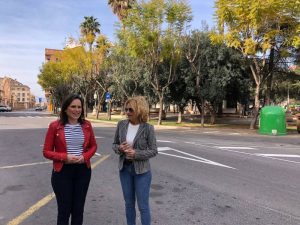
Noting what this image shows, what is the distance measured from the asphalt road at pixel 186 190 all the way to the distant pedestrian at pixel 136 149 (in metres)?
1.11

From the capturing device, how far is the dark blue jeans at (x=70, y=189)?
4.25 metres

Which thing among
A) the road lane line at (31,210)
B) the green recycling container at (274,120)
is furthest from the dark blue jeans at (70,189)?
the green recycling container at (274,120)

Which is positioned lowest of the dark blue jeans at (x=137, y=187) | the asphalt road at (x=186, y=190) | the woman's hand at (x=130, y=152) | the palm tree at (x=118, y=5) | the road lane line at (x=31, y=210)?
the road lane line at (x=31, y=210)

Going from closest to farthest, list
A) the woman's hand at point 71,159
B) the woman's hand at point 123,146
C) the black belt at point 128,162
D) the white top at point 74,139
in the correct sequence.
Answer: the woman's hand at point 71,159 → the white top at point 74,139 → the woman's hand at point 123,146 → the black belt at point 128,162

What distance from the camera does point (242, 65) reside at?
3159cm

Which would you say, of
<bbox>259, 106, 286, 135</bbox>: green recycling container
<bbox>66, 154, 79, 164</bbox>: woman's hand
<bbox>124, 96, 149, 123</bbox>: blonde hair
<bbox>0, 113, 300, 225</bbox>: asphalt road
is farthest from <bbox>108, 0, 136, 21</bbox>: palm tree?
<bbox>66, 154, 79, 164</bbox>: woman's hand

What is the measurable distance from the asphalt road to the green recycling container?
1043 cm

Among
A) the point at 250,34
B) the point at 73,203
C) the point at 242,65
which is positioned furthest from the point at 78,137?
the point at 242,65

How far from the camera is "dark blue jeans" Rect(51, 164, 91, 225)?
425cm

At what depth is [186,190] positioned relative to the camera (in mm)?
7355

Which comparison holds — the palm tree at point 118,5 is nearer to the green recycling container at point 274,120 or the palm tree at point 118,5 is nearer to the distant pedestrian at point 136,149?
the green recycling container at point 274,120

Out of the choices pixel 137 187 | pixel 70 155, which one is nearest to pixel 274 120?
pixel 137 187

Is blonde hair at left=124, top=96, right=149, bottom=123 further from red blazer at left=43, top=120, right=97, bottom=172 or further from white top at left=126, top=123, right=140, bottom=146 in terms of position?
red blazer at left=43, top=120, right=97, bottom=172

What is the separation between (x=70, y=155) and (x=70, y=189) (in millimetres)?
385
